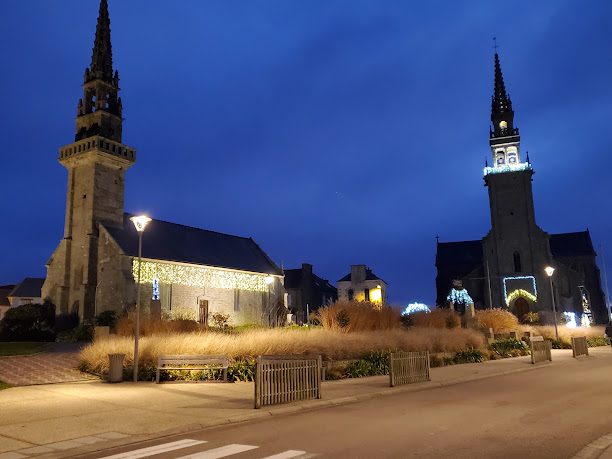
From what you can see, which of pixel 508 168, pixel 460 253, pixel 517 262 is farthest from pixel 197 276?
pixel 460 253

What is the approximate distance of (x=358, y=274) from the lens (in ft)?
220

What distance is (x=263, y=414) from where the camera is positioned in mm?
10008

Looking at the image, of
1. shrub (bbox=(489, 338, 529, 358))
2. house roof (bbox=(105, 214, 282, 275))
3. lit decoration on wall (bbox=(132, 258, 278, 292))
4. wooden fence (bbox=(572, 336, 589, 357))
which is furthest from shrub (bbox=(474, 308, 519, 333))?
house roof (bbox=(105, 214, 282, 275))

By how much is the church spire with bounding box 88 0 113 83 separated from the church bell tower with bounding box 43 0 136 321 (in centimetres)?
8

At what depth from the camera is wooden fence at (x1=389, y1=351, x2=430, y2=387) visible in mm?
14169

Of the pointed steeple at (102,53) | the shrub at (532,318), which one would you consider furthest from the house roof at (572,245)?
the pointed steeple at (102,53)

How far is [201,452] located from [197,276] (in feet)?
114

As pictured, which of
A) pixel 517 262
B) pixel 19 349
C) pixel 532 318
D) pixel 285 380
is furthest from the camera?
pixel 517 262

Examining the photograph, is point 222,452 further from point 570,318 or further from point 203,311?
point 570,318

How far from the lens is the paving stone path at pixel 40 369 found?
1574 cm

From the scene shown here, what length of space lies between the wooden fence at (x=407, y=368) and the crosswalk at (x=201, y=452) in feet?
24.5

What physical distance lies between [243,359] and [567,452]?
1168 centimetres

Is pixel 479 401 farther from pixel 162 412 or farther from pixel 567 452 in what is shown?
pixel 162 412

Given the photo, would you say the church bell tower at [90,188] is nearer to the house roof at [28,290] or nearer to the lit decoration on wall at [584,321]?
the house roof at [28,290]
